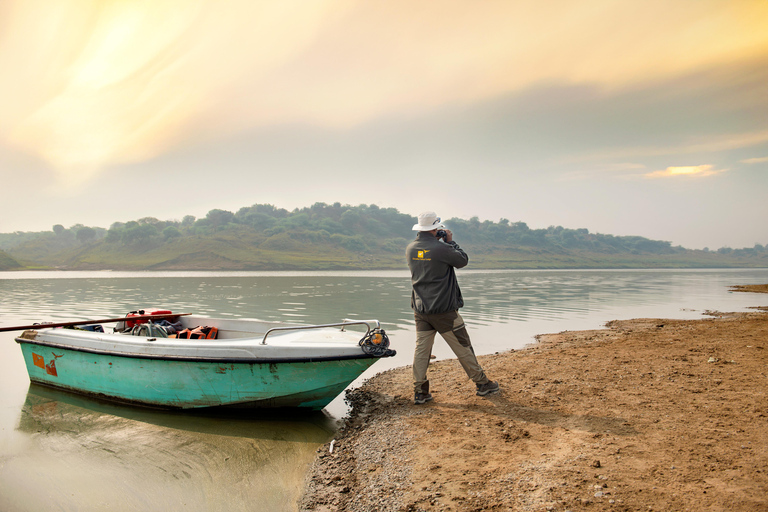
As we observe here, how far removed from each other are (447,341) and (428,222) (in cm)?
173

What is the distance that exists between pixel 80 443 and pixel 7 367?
21.8 feet

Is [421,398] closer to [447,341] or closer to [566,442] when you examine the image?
[447,341]

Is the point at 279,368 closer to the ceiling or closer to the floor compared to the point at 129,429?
closer to the ceiling

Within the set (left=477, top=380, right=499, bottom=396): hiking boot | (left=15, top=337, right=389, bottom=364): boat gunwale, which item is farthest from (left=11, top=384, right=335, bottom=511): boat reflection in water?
(left=477, top=380, right=499, bottom=396): hiking boot

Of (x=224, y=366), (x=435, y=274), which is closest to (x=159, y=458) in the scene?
(x=224, y=366)

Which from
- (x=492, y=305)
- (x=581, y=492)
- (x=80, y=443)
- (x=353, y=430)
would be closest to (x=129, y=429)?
(x=80, y=443)

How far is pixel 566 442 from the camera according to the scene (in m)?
4.62

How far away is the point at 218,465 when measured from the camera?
5602mm

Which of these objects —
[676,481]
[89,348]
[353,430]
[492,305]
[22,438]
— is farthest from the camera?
[492,305]

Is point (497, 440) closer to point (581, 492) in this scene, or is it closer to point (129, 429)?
point (581, 492)

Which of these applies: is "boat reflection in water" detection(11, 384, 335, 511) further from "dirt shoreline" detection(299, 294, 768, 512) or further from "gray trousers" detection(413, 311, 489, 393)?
"gray trousers" detection(413, 311, 489, 393)

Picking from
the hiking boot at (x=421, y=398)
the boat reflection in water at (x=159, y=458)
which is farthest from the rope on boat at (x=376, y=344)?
the boat reflection in water at (x=159, y=458)

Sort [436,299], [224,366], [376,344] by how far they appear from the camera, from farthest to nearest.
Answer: [224,366]
[376,344]
[436,299]

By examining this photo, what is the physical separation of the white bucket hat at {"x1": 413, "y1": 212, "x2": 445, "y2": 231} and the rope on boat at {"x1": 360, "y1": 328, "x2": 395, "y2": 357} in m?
1.60
